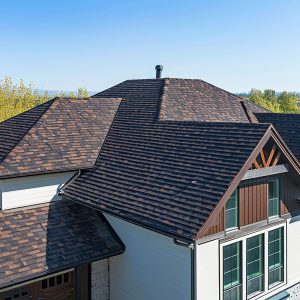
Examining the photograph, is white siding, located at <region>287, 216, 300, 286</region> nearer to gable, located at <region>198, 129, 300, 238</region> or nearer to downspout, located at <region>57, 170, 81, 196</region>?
gable, located at <region>198, 129, 300, 238</region>

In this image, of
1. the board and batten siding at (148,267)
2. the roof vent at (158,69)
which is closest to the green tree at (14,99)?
the roof vent at (158,69)

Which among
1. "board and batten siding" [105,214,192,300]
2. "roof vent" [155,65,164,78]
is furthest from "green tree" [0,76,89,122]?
"board and batten siding" [105,214,192,300]

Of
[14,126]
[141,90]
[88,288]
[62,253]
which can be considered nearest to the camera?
[62,253]

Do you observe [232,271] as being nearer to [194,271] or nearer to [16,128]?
[194,271]

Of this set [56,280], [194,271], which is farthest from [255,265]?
[56,280]

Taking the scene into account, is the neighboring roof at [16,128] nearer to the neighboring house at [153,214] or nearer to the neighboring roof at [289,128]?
the neighboring house at [153,214]

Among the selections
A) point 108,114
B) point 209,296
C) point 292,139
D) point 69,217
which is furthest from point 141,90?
point 209,296

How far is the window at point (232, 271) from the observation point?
35.4 feet

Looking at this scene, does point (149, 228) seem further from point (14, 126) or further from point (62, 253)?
point (14, 126)

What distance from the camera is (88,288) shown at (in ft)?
39.2

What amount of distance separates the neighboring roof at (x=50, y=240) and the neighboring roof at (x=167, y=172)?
0.66 metres

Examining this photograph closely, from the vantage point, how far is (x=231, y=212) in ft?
36.3

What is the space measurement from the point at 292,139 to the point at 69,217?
33.2ft

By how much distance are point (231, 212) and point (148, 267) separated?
2814 millimetres
